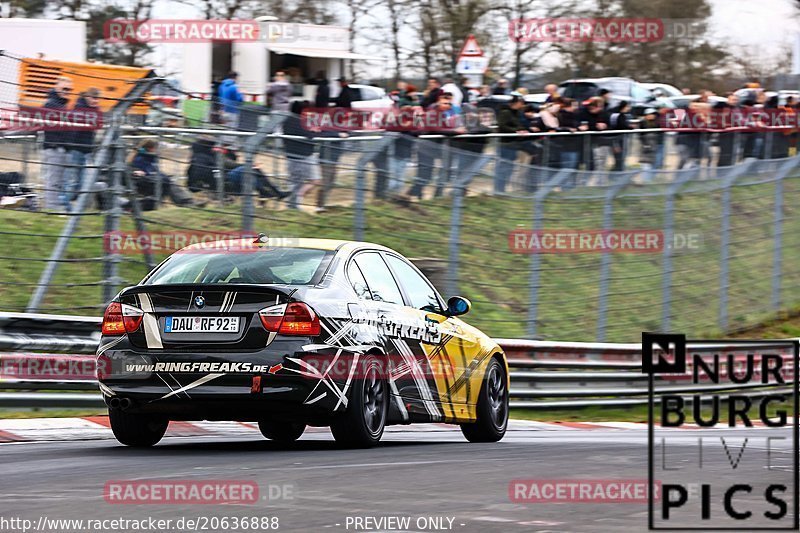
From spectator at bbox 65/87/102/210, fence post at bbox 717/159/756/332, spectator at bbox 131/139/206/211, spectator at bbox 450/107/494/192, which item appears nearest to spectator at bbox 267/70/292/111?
spectator at bbox 450/107/494/192

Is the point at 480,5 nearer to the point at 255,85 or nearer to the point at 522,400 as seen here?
the point at 255,85

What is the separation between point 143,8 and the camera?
43219 mm

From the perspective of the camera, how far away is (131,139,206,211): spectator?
13.3m

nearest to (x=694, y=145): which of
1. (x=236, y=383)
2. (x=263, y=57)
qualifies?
(x=263, y=57)

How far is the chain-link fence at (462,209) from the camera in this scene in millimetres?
12805

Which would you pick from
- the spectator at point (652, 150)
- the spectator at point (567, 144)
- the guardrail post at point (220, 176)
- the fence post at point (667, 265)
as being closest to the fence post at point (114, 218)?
the guardrail post at point (220, 176)

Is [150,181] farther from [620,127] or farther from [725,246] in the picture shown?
[620,127]

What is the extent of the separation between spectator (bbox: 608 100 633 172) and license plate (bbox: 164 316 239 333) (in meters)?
13.2

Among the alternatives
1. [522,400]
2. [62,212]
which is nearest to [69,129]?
[62,212]

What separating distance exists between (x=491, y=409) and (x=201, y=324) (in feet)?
10.2

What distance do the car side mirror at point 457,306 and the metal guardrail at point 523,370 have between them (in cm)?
227

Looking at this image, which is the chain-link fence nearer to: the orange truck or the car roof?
the orange truck

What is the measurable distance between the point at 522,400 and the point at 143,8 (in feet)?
101

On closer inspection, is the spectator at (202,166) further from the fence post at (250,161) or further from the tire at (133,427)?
the tire at (133,427)
